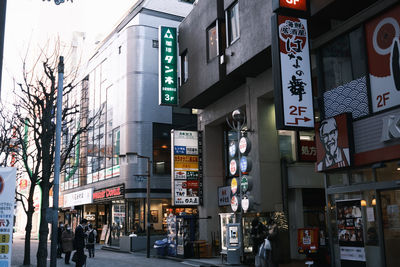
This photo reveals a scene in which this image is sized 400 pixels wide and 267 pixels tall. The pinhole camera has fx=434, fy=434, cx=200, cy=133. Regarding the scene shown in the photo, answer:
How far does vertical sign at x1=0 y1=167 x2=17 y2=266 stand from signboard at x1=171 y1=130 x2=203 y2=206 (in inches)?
628

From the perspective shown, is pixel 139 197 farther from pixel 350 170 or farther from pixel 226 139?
pixel 350 170

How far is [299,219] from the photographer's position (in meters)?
19.9

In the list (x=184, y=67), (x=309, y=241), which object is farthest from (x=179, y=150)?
(x=309, y=241)

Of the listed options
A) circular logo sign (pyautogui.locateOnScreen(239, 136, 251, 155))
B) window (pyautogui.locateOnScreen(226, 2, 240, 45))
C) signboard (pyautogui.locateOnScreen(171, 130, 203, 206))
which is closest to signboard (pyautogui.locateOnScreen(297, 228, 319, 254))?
circular logo sign (pyautogui.locateOnScreen(239, 136, 251, 155))

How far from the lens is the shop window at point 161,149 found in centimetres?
3488

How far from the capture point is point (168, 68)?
25.8 metres

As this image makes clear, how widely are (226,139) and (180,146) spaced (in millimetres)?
2873

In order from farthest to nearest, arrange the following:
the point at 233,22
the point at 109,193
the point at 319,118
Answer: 1. the point at 109,193
2. the point at 233,22
3. the point at 319,118

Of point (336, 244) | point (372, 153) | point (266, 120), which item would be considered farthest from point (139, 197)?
point (372, 153)

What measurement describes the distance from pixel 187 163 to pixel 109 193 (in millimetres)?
13127

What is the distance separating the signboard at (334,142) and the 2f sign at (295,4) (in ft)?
12.4

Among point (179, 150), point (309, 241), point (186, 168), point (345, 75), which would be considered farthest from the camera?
point (186, 168)

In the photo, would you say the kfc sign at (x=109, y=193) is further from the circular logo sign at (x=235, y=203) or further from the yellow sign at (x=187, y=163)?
the circular logo sign at (x=235, y=203)

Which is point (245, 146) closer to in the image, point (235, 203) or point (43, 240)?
point (235, 203)
